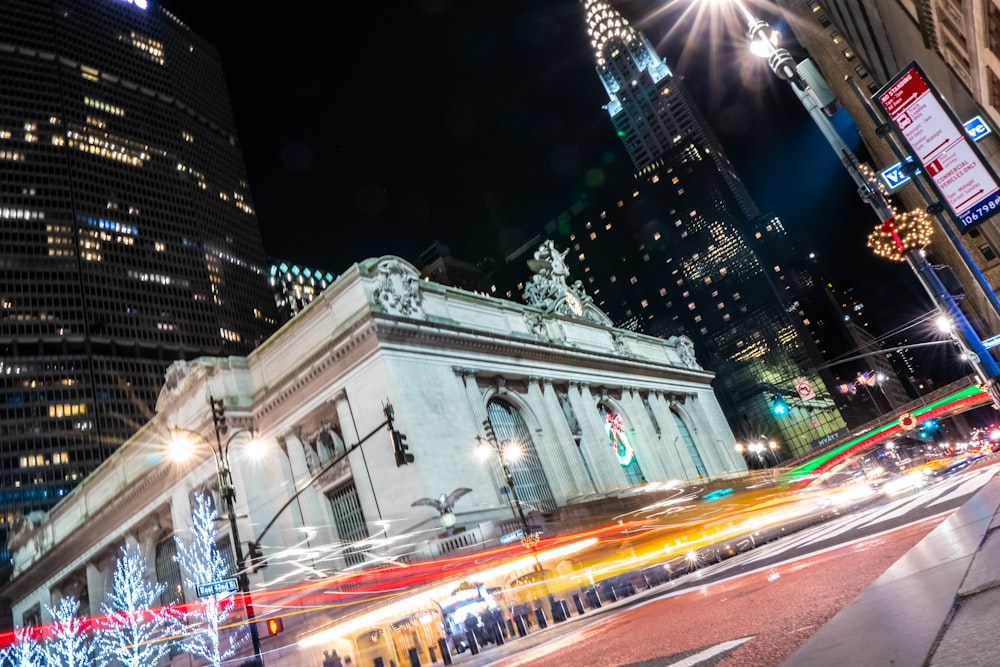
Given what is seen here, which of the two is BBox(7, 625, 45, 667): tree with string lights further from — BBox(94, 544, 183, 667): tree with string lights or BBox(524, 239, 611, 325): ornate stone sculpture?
BBox(524, 239, 611, 325): ornate stone sculpture

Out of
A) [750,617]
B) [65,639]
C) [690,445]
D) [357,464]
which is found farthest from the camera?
[690,445]

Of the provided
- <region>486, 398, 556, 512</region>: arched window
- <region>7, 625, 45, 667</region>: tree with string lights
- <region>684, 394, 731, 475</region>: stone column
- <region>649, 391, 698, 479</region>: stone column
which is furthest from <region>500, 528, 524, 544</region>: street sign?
<region>7, 625, 45, 667</region>: tree with string lights

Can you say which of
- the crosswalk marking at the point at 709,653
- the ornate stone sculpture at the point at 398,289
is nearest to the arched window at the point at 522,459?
the ornate stone sculpture at the point at 398,289

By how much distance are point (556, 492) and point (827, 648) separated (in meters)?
33.8

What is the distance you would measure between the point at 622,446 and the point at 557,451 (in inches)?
399

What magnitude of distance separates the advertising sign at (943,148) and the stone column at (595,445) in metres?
28.5

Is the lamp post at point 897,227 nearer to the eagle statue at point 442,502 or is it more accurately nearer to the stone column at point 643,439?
the eagle statue at point 442,502

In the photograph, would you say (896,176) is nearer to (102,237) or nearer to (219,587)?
(219,587)

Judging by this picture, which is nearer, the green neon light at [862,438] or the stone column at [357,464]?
the stone column at [357,464]

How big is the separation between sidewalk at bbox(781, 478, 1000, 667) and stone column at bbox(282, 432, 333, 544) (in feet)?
102

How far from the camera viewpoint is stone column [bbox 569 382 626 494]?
40.4m

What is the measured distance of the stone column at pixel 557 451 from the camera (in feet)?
121

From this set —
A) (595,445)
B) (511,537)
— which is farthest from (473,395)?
(595,445)

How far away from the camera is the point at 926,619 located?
10.9 ft
